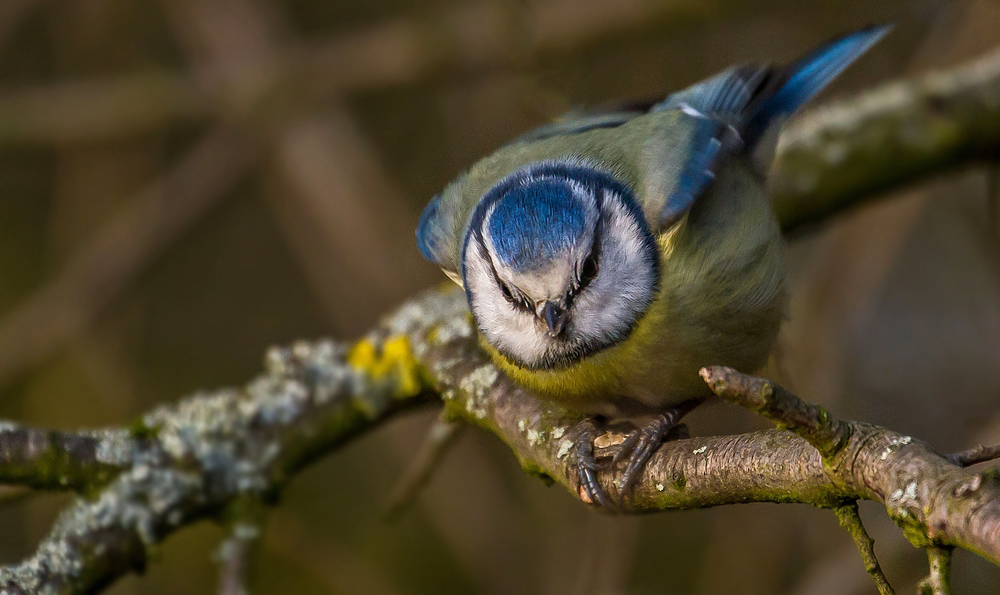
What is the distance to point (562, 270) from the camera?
1732 millimetres

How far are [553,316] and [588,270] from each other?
0.12 m

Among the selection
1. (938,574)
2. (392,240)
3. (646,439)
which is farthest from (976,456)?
(392,240)

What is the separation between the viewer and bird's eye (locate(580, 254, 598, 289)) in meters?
1.76

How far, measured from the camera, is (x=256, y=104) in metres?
3.27

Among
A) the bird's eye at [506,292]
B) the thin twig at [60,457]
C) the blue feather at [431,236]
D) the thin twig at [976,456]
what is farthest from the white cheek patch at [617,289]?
the thin twig at [60,457]

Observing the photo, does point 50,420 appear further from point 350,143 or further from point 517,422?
point 517,422

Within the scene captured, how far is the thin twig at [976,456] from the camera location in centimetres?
95

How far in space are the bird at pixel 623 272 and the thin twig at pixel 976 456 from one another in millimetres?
596

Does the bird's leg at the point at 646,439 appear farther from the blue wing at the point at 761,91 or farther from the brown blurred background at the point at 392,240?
the brown blurred background at the point at 392,240

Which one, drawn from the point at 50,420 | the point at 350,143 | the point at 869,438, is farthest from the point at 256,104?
the point at 869,438

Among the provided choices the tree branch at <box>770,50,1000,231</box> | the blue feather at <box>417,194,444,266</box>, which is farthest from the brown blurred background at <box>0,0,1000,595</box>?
the blue feather at <box>417,194,444,266</box>

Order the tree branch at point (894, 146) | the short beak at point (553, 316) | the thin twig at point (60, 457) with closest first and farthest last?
the thin twig at point (60, 457) → the short beak at point (553, 316) → the tree branch at point (894, 146)

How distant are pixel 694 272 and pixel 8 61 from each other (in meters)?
3.42

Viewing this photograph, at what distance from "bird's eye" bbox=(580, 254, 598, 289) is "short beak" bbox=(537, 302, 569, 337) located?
6 centimetres
